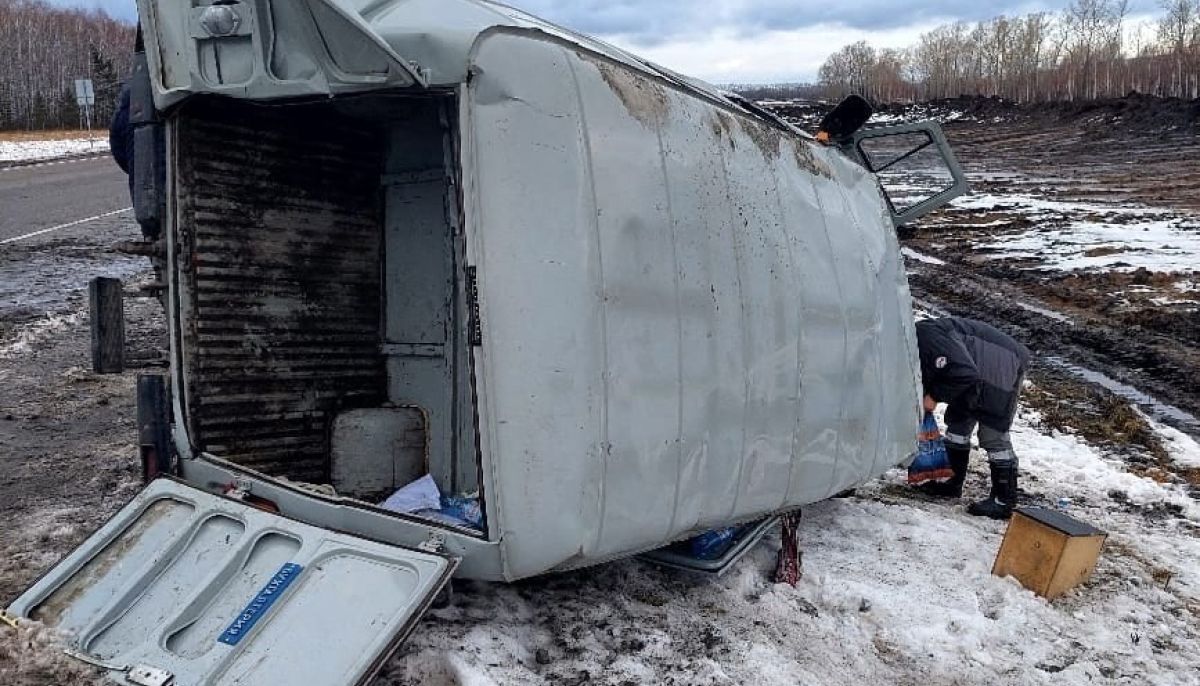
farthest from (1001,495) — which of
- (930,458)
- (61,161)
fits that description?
(61,161)

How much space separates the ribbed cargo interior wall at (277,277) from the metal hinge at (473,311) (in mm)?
1358

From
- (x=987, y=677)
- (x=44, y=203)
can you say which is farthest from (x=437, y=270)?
(x=44, y=203)

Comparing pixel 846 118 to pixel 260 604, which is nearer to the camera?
pixel 260 604

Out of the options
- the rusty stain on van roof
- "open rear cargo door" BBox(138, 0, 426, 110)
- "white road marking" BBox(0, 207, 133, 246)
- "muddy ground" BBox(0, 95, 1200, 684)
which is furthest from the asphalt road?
the rusty stain on van roof

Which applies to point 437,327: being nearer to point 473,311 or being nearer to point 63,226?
point 473,311

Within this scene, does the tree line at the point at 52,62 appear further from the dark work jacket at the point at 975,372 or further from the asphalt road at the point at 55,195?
the dark work jacket at the point at 975,372

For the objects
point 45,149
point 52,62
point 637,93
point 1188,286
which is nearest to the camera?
point 637,93

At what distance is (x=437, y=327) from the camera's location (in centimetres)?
393

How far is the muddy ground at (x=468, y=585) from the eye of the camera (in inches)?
154

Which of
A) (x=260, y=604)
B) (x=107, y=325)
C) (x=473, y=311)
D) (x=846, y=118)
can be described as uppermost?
(x=846, y=118)

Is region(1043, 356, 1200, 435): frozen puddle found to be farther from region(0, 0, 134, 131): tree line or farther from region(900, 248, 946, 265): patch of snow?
region(0, 0, 134, 131): tree line

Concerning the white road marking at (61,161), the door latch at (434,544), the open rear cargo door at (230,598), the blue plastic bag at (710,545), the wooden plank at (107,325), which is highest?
the white road marking at (61,161)

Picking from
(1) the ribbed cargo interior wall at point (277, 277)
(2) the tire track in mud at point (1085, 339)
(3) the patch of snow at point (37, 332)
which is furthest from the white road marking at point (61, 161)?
(1) the ribbed cargo interior wall at point (277, 277)

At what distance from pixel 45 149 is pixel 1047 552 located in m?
31.9
